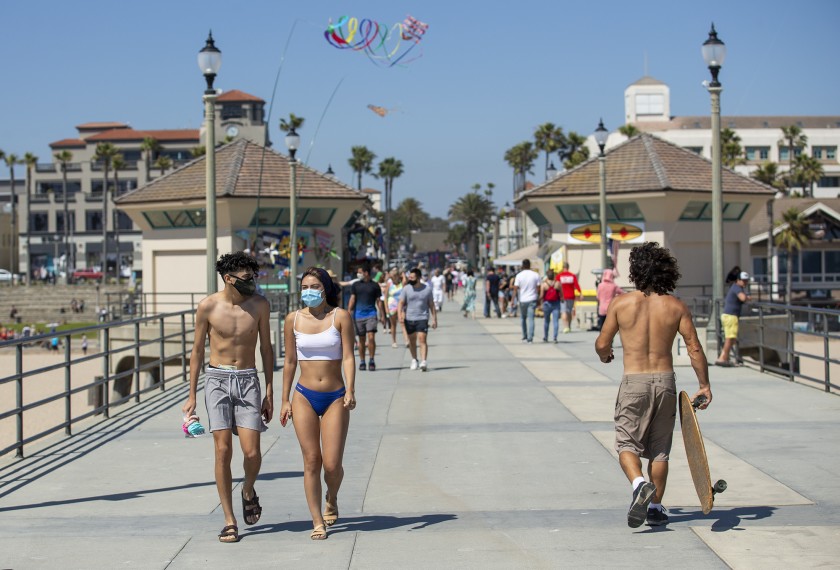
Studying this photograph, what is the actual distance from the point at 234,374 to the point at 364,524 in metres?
1.32

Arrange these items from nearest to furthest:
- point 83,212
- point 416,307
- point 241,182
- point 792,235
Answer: point 416,307, point 241,182, point 792,235, point 83,212

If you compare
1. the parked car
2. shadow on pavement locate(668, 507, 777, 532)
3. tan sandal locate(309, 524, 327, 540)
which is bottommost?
shadow on pavement locate(668, 507, 777, 532)

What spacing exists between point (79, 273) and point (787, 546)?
348 ft

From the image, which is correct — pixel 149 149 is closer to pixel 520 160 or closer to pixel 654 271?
pixel 520 160

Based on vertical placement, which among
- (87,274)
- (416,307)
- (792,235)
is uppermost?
(792,235)

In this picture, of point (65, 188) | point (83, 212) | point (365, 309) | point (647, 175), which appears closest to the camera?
point (365, 309)

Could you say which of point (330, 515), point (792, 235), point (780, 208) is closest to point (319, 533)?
point (330, 515)

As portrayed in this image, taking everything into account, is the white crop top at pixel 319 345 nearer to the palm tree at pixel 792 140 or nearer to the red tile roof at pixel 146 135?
the palm tree at pixel 792 140

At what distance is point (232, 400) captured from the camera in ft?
22.1

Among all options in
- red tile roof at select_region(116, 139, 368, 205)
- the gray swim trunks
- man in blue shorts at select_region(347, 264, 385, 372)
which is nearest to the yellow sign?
red tile roof at select_region(116, 139, 368, 205)

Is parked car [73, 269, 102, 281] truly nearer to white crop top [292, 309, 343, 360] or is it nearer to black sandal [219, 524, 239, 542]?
white crop top [292, 309, 343, 360]

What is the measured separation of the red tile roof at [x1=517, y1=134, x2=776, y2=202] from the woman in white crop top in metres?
27.6

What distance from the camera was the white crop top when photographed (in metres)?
6.75

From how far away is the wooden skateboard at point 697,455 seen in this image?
21.3ft
